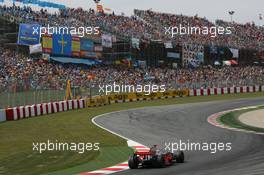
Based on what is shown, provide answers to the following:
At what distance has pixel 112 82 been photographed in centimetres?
4500

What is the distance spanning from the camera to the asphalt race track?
567 inches

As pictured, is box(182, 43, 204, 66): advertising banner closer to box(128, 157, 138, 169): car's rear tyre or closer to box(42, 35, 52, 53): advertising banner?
box(42, 35, 52, 53): advertising banner

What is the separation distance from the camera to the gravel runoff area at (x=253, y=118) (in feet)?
85.1

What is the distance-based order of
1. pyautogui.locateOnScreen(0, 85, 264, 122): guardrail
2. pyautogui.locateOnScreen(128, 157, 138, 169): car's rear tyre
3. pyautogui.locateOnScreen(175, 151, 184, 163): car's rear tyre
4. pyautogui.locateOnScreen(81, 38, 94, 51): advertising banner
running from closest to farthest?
pyautogui.locateOnScreen(128, 157, 138, 169): car's rear tyre
pyautogui.locateOnScreen(175, 151, 184, 163): car's rear tyre
pyautogui.locateOnScreen(0, 85, 264, 122): guardrail
pyautogui.locateOnScreen(81, 38, 94, 51): advertising banner

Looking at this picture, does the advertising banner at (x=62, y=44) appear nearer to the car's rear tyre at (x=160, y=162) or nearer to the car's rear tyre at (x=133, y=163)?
the car's rear tyre at (x=133, y=163)

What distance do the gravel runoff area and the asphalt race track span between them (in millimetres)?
1934

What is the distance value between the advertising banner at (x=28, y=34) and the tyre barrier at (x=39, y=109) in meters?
9.61

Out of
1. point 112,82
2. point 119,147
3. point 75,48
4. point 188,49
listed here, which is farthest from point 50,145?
point 188,49

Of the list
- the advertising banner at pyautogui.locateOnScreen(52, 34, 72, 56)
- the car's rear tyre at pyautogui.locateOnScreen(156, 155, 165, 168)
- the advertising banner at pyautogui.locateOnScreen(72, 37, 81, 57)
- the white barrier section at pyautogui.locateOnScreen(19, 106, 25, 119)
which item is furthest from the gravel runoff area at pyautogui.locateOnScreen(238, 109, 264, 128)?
the advertising banner at pyautogui.locateOnScreen(72, 37, 81, 57)

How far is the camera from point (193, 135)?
22.2 meters

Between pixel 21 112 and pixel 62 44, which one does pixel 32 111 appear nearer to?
pixel 21 112

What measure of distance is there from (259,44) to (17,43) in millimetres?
37436

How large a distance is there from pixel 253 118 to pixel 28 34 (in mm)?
23396

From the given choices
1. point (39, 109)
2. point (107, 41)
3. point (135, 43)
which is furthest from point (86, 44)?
point (39, 109)
